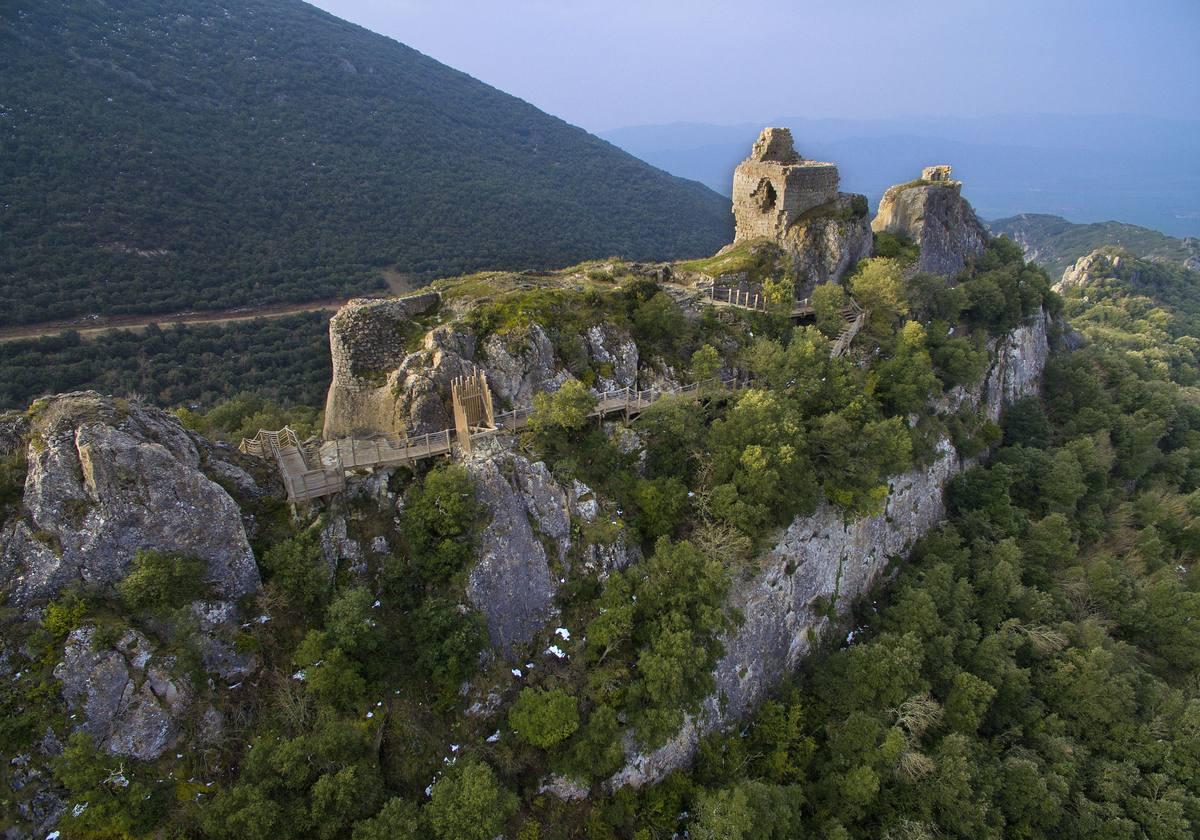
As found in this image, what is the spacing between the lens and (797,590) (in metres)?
26.7

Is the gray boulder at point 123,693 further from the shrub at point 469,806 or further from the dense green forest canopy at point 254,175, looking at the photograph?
the dense green forest canopy at point 254,175

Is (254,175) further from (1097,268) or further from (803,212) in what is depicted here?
(1097,268)

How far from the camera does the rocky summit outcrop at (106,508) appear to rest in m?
16.6

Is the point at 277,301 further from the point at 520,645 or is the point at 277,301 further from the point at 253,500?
the point at 520,645

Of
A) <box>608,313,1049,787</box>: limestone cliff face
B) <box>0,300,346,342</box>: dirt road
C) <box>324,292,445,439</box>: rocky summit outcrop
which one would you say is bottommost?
<box>608,313,1049,787</box>: limestone cliff face

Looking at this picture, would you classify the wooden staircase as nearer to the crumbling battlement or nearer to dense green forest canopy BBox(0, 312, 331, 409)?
the crumbling battlement

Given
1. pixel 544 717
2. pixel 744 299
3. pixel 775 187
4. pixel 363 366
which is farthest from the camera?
pixel 775 187

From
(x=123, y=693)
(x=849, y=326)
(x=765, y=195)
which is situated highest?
→ (x=765, y=195)

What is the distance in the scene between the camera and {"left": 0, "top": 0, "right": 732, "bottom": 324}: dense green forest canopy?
59.5 meters

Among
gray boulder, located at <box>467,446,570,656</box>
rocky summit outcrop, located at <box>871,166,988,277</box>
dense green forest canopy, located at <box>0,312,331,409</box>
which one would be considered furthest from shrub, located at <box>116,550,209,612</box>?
rocky summit outcrop, located at <box>871,166,988,277</box>

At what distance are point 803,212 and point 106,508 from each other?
39.0 metres

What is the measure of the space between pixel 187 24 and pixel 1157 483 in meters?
138

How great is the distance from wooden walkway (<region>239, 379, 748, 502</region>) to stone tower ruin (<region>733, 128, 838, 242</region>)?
24.0 metres

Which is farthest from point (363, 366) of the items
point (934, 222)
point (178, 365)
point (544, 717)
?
point (934, 222)
